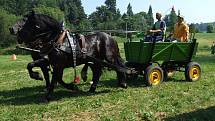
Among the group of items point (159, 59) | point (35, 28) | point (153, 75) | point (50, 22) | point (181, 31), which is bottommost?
point (153, 75)

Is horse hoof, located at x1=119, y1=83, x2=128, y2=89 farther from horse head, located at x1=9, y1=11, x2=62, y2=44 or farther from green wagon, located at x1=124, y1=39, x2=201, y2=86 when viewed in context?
horse head, located at x1=9, y1=11, x2=62, y2=44

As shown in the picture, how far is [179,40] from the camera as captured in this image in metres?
14.0

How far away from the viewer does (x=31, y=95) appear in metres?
11.8

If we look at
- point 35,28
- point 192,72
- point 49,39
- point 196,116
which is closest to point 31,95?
point 49,39

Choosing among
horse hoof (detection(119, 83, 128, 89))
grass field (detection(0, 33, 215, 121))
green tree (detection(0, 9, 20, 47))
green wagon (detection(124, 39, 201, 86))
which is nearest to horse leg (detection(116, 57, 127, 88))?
horse hoof (detection(119, 83, 128, 89))

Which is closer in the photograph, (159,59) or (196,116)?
(196,116)

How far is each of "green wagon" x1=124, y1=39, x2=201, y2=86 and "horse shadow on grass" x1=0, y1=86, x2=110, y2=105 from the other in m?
1.67

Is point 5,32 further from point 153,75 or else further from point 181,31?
point 153,75

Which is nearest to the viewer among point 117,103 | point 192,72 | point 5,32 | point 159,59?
Answer: point 117,103

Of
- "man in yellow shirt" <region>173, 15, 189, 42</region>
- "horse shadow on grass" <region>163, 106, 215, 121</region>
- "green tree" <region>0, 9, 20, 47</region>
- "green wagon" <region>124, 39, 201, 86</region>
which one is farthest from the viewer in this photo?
"green tree" <region>0, 9, 20, 47</region>

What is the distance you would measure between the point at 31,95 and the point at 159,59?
4.28m

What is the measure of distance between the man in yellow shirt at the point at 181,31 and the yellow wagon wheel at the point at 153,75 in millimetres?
1801

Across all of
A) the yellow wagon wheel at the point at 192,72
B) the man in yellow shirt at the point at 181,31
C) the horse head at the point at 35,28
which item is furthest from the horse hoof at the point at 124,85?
the man in yellow shirt at the point at 181,31

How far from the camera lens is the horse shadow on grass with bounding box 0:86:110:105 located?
10.8m
